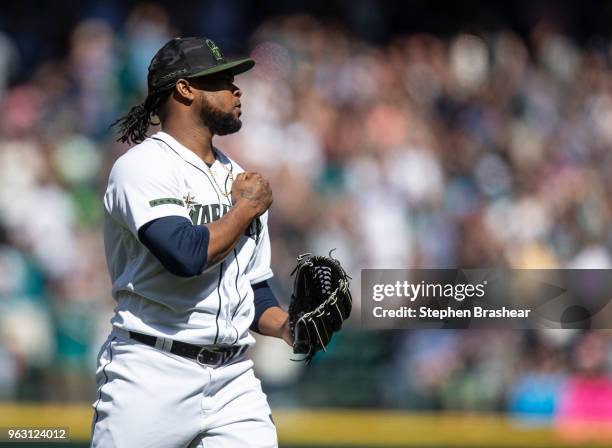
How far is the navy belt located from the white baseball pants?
0.02 meters

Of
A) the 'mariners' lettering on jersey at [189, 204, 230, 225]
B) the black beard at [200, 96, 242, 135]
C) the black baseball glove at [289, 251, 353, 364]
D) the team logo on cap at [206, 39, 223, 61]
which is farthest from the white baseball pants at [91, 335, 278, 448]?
the team logo on cap at [206, 39, 223, 61]

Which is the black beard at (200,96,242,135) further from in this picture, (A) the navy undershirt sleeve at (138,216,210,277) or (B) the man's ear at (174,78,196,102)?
(A) the navy undershirt sleeve at (138,216,210,277)

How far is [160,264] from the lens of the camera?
3117mm

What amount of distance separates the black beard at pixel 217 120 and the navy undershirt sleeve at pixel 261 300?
1.70 feet

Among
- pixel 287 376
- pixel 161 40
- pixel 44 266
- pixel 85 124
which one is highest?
pixel 161 40

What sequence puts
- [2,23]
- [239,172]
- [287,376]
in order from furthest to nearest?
1. [2,23]
2. [287,376]
3. [239,172]

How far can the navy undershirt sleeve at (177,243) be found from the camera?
2.95m

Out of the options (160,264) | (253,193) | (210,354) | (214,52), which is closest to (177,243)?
(160,264)

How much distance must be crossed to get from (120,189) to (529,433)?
5261 mm

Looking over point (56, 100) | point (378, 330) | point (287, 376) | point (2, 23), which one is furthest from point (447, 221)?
point (2, 23)

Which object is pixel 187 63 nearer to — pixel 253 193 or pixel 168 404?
pixel 253 193

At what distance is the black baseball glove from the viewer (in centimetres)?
333

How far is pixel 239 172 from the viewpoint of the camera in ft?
11.2

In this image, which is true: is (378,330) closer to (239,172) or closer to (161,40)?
(161,40)
